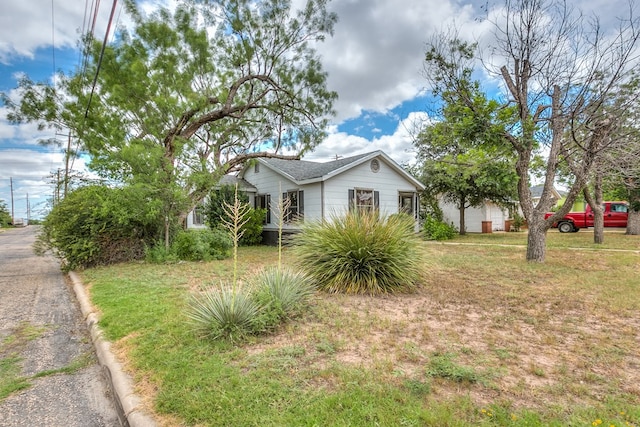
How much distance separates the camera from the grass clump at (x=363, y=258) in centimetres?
576

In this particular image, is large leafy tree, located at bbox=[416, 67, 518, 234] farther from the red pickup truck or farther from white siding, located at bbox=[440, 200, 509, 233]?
the red pickup truck

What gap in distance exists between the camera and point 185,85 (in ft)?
41.6

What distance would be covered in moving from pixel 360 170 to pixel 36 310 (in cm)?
1185

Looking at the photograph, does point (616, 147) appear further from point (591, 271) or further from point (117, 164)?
point (117, 164)

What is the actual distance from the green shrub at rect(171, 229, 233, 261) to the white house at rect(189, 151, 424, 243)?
2901mm

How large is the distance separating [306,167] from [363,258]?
1211 centimetres

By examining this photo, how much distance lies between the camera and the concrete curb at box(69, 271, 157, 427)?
2.42 metres

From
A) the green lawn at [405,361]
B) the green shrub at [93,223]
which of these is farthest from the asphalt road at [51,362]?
the green shrub at [93,223]

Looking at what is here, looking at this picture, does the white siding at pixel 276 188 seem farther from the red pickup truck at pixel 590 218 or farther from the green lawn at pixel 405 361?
the red pickup truck at pixel 590 218

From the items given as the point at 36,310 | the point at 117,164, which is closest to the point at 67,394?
the point at 36,310

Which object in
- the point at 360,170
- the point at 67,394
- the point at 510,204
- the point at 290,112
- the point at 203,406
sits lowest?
the point at 67,394

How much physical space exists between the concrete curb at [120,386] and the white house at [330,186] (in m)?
9.51

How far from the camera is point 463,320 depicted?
14.1ft

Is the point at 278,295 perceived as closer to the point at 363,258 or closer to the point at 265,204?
the point at 363,258
